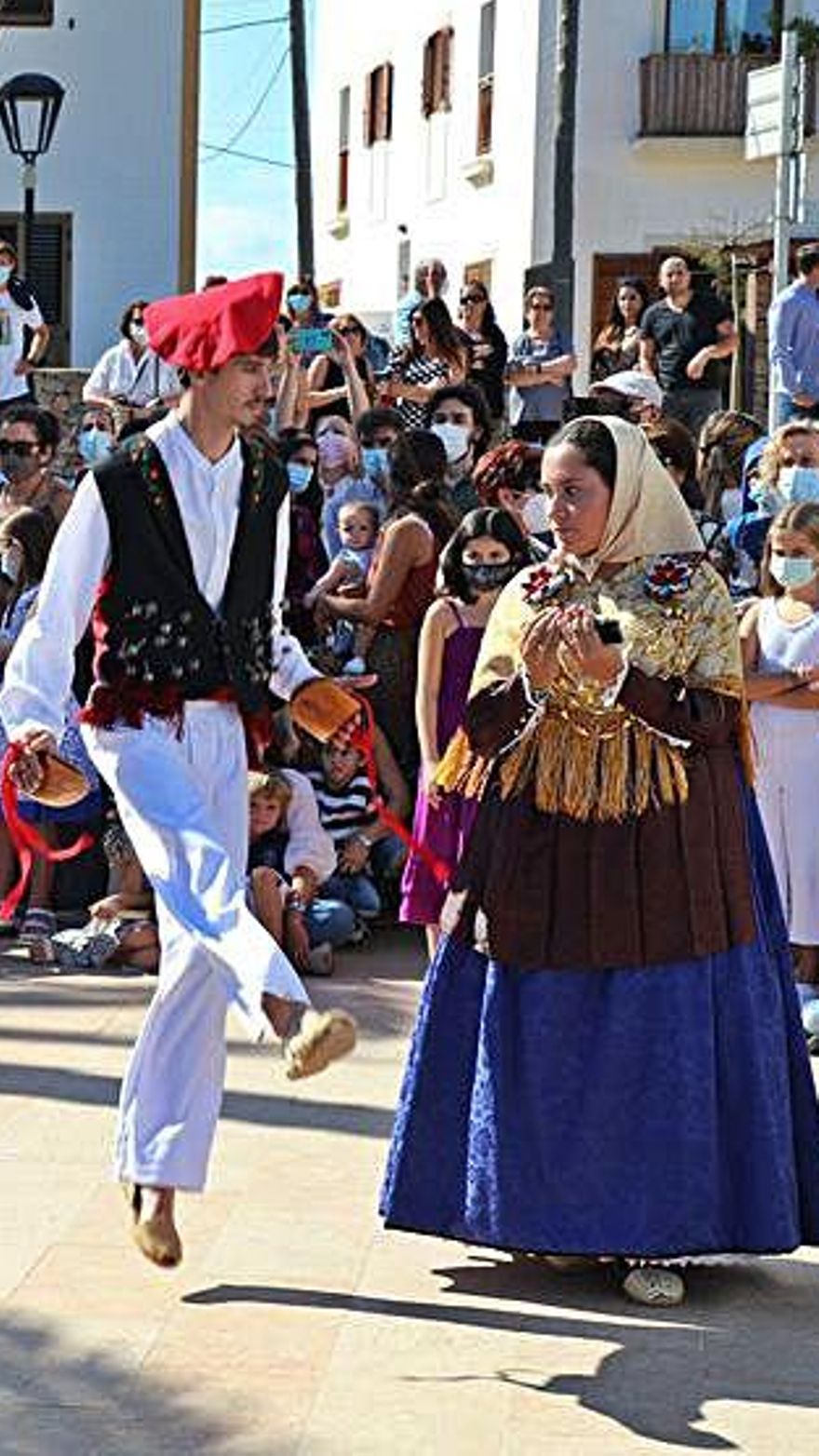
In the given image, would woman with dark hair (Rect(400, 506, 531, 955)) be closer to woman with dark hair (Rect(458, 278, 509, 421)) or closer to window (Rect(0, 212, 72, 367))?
woman with dark hair (Rect(458, 278, 509, 421))

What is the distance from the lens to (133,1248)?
6.37 metres

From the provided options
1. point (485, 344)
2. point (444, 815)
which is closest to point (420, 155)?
point (485, 344)

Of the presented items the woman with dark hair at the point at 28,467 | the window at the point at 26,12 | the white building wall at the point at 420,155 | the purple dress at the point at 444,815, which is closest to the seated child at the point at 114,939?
the purple dress at the point at 444,815

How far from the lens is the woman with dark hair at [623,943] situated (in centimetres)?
607

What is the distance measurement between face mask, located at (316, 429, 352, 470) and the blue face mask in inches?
3.2

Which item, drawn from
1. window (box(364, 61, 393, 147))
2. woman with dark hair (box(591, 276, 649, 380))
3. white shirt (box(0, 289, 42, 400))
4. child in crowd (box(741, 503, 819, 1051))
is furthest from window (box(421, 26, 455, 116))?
child in crowd (box(741, 503, 819, 1051))

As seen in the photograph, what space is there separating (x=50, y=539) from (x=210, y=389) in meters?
4.41

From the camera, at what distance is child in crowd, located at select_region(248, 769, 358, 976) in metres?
9.62

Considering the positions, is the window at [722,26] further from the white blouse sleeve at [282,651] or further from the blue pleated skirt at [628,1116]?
the blue pleated skirt at [628,1116]

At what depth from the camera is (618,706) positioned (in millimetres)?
5992

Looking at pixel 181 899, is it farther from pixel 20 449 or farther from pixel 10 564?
pixel 20 449

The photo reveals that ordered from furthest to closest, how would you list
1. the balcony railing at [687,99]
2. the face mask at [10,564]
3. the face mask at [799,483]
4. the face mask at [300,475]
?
the balcony railing at [687,99] < the face mask at [300,475] < the face mask at [10,564] < the face mask at [799,483]

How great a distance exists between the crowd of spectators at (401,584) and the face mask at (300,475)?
23 mm

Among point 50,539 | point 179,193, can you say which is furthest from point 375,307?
point 50,539
